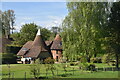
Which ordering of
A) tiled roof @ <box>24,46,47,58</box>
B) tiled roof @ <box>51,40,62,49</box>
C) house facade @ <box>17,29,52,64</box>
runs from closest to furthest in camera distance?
house facade @ <box>17,29,52,64</box> → tiled roof @ <box>24,46,47,58</box> → tiled roof @ <box>51,40,62,49</box>

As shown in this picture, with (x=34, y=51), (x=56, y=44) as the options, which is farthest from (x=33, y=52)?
(x=56, y=44)

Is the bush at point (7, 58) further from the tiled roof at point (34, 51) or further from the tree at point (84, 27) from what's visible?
the tree at point (84, 27)

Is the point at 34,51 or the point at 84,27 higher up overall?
the point at 84,27

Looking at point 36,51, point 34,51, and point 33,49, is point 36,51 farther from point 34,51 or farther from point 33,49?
point 33,49

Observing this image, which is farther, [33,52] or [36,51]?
[36,51]

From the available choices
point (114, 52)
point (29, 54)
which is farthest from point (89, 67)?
point (29, 54)

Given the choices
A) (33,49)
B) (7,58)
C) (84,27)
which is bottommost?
(7,58)

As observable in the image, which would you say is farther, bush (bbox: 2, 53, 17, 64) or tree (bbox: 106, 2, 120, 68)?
tree (bbox: 106, 2, 120, 68)

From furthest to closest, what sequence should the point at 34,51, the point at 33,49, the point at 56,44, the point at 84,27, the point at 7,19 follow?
the point at 56,44 < the point at 33,49 < the point at 34,51 < the point at 84,27 < the point at 7,19

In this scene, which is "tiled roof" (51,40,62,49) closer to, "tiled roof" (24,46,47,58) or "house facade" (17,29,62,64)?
"house facade" (17,29,62,64)

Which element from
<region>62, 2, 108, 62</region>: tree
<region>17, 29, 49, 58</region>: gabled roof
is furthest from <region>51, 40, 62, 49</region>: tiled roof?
<region>62, 2, 108, 62</region>: tree

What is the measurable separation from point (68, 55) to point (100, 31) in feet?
6.90

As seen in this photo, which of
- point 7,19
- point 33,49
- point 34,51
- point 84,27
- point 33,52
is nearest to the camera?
point 7,19

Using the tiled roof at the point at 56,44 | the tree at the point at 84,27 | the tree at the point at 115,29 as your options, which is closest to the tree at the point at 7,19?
the tree at the point at 84,27
